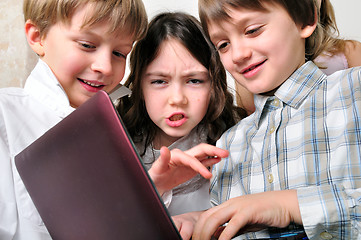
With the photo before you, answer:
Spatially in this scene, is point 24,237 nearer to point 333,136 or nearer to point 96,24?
point 96,24

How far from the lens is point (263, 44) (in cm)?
79

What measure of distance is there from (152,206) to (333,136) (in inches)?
17.3

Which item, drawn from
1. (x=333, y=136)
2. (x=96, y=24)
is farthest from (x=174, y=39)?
(x=333, y=136)

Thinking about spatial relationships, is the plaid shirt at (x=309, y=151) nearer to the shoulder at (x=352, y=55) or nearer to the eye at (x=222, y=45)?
the eye at (x=222, y=45)

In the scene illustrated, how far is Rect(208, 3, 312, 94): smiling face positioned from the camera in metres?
0.79

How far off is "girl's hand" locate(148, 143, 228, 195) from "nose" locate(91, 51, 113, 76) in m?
0.26

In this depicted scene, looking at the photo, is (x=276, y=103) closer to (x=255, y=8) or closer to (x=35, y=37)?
(x=255, y=8)

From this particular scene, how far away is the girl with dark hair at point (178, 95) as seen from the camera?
38.4 inches

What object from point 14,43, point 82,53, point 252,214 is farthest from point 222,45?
point 14,43

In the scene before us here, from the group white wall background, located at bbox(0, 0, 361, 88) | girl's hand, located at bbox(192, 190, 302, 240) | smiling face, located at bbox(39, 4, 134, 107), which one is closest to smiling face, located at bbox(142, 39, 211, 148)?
smiling face, located at bbox(39, 4, 134, 107)

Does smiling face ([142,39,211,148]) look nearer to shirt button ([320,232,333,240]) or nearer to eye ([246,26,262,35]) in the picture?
eye ([246,26,262,35])

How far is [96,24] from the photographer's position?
0.86 meters

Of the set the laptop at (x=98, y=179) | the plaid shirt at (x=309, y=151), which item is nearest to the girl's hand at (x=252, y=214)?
the plaid shirt at (x=309, y=151)

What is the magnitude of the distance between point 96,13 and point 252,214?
54cm
